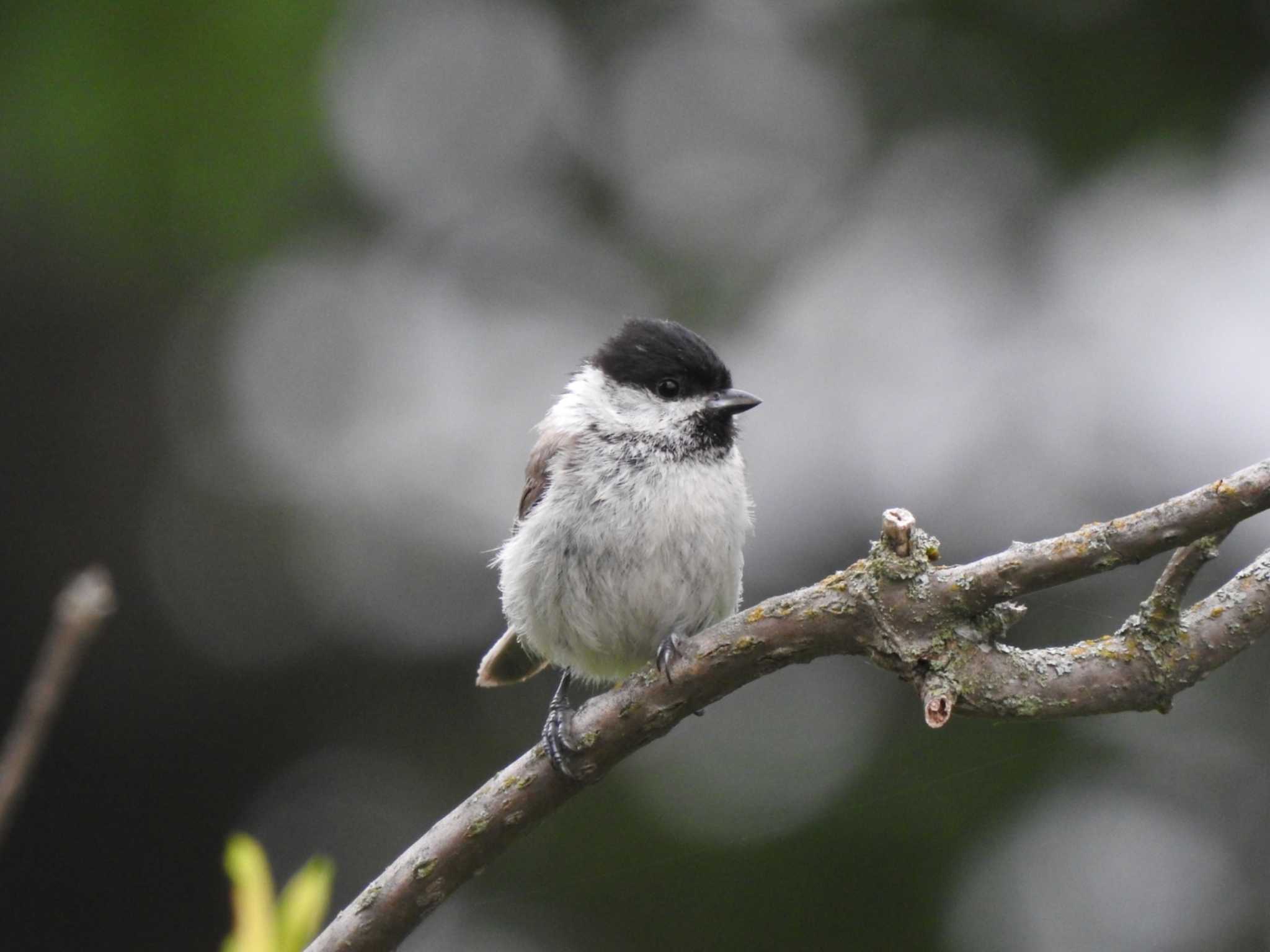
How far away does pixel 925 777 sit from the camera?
4.09 metres

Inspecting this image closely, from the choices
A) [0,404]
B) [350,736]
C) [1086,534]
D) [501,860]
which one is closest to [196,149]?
[0,404]

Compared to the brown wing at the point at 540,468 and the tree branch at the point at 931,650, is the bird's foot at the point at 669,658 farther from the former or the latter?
the brown wing at the point at 540,468

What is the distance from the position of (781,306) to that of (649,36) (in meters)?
1.84

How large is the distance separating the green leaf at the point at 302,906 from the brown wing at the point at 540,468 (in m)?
2.35

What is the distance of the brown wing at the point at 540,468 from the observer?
3.55 metres

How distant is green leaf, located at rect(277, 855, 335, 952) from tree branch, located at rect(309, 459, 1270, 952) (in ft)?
3.60

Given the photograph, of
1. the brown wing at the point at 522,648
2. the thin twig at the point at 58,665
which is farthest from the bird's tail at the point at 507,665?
the thin twig at the point at 58,665

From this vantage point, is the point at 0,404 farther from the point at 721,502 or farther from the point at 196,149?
the point at 721,502

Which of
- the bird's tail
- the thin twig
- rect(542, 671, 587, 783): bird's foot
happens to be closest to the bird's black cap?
the bird's tail

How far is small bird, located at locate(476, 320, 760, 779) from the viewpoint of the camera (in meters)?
3.29

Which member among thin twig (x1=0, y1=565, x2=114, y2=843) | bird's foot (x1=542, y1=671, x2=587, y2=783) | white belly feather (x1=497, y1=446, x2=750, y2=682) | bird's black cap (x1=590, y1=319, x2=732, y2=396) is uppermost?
bird's black cap (x1=590, y1=319, x2=732, y2=396)

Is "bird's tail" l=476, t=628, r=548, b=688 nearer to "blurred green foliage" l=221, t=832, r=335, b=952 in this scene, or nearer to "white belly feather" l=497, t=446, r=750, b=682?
"white belly feather" l=497, t=446, r=750, b=682

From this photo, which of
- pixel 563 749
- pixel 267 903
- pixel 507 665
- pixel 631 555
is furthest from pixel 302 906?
pixel 507 665

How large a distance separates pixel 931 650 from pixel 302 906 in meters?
1.28
